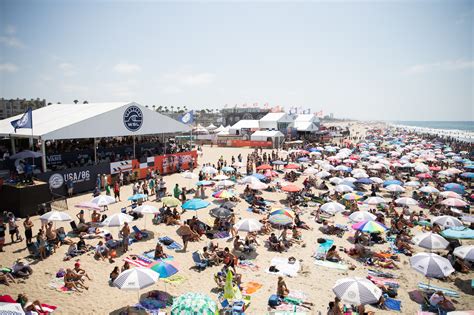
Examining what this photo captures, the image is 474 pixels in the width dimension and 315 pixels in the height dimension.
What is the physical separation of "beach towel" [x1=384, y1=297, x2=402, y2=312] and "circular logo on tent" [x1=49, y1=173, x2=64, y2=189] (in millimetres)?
17894

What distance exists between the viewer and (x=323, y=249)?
12.6m

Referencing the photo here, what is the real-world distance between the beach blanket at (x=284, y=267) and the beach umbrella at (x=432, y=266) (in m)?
3.87

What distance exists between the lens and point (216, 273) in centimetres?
1048

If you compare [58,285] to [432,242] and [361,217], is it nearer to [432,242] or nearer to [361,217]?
[361,217]

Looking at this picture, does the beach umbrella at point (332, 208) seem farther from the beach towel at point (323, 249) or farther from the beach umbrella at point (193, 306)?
the beach umbrella at point (193, 306)

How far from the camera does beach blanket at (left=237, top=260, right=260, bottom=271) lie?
433 inches

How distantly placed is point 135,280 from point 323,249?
26.5 feet

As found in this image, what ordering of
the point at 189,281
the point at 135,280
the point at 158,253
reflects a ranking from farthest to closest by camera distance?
the point at 158,253
the point at 189,281
the point at 135,280

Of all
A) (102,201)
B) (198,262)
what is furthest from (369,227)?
(102,201)

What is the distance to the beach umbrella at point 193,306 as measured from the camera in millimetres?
6340

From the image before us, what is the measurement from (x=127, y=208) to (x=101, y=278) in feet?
23.8

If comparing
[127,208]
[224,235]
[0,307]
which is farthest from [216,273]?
[127,208]

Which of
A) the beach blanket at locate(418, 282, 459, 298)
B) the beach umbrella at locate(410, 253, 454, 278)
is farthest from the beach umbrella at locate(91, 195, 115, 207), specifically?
the beach blanket at locate(418, 282, 459, 298)

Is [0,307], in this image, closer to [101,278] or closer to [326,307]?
[101,278]
